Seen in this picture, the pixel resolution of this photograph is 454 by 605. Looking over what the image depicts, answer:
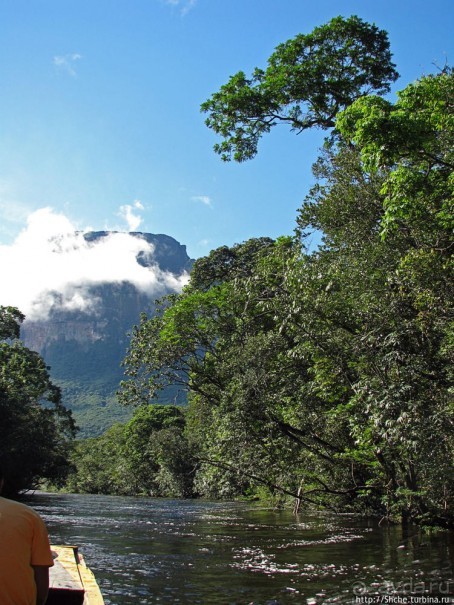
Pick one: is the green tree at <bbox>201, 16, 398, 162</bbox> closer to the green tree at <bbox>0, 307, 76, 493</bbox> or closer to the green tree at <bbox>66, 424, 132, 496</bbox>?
the green tree at <bbox>0, 307, 76, 493</bbox>

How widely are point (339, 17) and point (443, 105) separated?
10955 millimetres

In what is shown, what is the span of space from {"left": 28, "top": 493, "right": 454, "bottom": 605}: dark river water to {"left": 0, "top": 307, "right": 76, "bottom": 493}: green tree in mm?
17453

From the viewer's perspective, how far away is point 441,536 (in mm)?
16844

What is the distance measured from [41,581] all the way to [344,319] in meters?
13.9

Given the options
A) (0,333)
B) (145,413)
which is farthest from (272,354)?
(145,413)

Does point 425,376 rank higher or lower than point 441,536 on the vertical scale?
higher

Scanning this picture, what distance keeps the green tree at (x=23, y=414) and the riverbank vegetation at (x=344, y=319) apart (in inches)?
446

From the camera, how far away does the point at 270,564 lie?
13.0 m

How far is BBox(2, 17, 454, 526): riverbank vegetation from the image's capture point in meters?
12.4

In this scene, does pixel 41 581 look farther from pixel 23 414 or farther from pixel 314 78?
pixel 23 414

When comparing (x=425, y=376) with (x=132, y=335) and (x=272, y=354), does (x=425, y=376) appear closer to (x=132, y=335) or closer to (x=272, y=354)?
(x=272, y=354)

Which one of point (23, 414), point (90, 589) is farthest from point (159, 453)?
point (90, 589)

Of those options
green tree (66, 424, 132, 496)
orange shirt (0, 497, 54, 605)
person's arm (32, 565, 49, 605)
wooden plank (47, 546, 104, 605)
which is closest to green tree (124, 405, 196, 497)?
green tree (66, 424, 132, 496)


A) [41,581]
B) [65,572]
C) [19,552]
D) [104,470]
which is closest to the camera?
[19,552]
